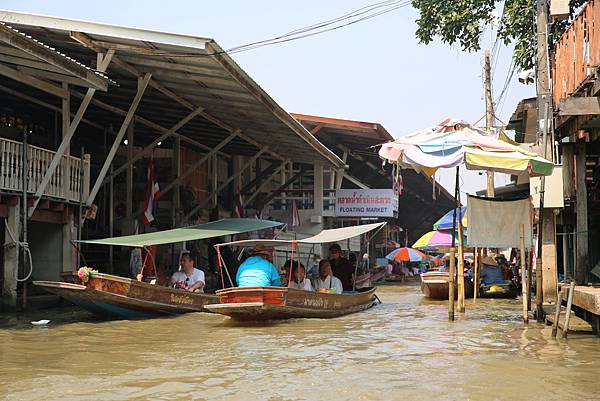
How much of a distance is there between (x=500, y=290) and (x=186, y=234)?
856 cm

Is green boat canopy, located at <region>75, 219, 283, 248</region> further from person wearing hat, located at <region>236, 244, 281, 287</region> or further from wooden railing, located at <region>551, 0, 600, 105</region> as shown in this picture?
wooden railing, located at <region>551, 0, 600, 105</region>

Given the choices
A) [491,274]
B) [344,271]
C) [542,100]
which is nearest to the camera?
[542,100]

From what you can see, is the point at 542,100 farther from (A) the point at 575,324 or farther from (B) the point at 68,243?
(B) the point at 68,243

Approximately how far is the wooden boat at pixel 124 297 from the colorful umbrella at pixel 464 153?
419 centimetres

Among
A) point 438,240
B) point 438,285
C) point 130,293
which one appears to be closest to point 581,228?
point 438,285

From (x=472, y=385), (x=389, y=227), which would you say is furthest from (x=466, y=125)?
(x=389, y=227)

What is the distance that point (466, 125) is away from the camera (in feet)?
39.0

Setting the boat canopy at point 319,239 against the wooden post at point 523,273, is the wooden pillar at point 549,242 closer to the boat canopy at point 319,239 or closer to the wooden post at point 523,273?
the wooden post at point 523,273

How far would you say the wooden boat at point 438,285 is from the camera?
18.0 meters

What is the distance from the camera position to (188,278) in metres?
13.6

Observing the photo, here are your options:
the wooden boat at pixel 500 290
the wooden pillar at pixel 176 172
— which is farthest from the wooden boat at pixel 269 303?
the wooden pillar at pixel 176 172

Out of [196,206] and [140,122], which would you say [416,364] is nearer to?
[140,122]

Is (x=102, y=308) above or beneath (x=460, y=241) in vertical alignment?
beneath

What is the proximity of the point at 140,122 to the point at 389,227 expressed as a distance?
22171 mm
